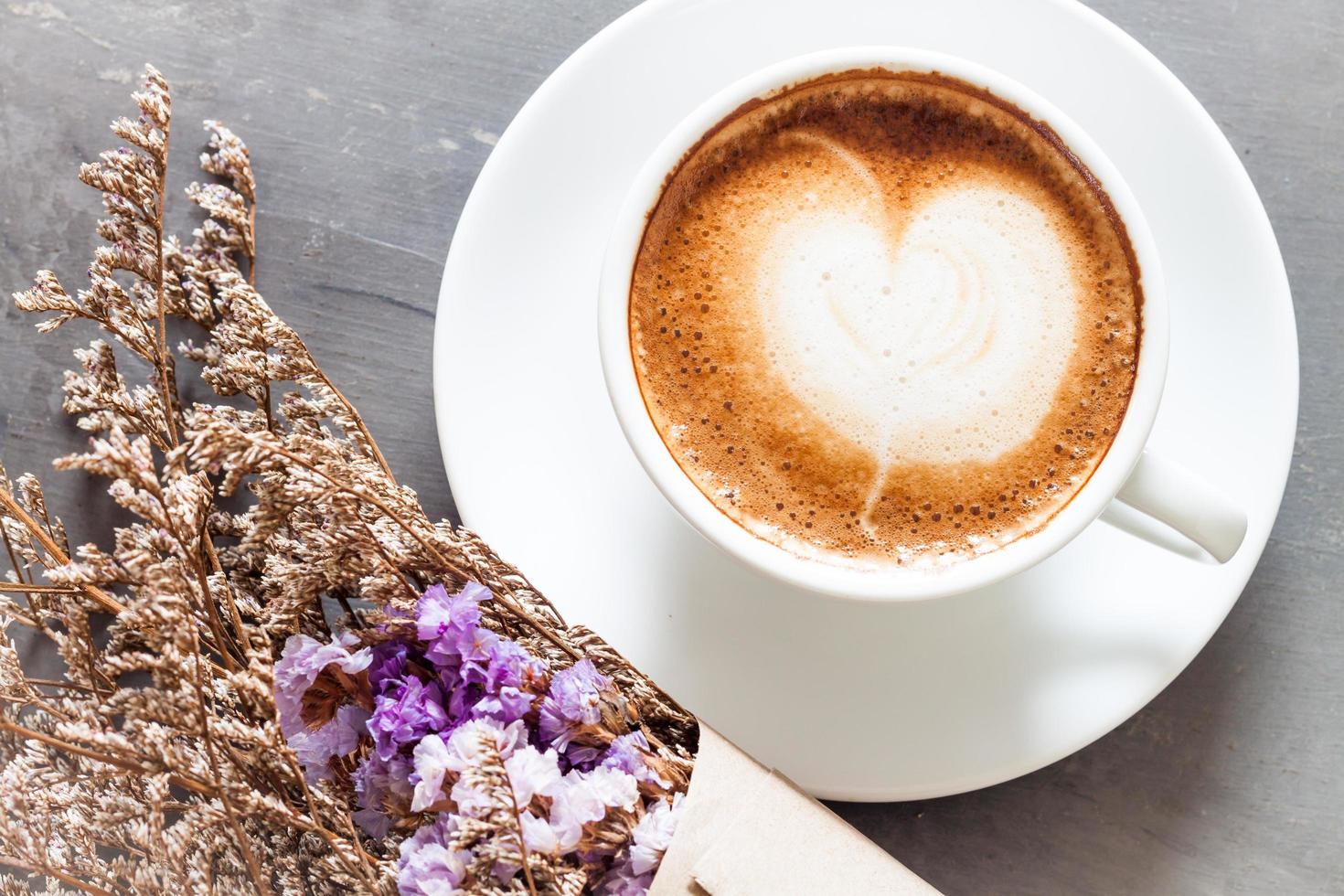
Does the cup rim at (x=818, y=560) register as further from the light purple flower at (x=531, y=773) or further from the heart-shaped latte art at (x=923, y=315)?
the light purple flower at (x=531, y=773)

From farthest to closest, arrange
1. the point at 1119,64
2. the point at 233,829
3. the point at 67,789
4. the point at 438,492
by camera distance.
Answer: the point at 438,492 → the point at 1119,64 → the point at 67,789 → the point at 233,829

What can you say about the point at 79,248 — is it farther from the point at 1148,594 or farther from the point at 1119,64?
the point at 1148,594

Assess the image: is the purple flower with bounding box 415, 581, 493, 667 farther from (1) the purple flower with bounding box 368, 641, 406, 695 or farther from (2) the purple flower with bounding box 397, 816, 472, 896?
(2) the purple flower with bounding box 397, 816, 472, 896

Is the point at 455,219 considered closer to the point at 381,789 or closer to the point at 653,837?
the point at 381,789

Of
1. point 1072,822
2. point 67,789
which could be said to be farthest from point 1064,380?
point 67,789

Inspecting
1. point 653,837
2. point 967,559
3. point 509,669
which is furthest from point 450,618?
point 967,559

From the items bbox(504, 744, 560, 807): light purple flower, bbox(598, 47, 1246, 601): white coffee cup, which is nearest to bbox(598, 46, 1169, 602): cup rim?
bbox(598, 47, 1246, 601): white coffee cup

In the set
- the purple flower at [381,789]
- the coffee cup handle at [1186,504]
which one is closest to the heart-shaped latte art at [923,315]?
the coffee cup handle at [1186,504]
